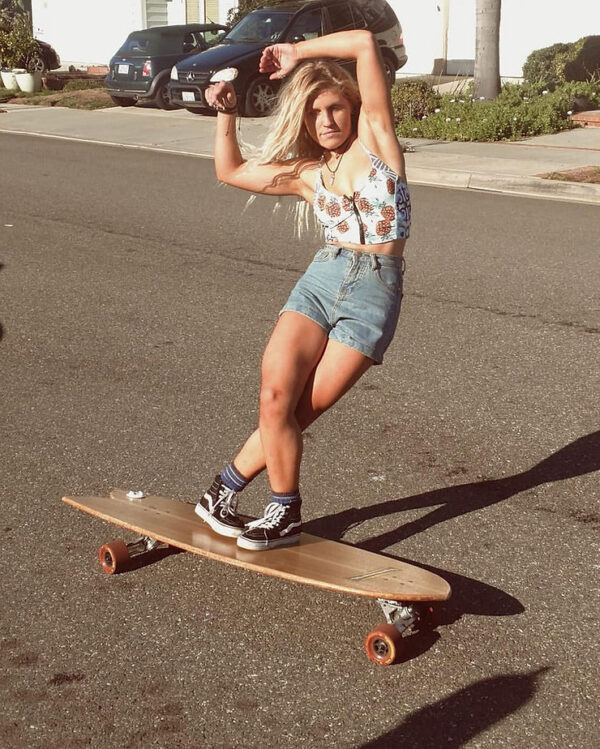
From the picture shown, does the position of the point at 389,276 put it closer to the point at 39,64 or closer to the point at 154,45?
the point at 154,45

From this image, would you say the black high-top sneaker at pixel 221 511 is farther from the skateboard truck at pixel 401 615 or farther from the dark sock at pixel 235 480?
the skateboard truck at pixel 401 615

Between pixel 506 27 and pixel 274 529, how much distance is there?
24950 mm

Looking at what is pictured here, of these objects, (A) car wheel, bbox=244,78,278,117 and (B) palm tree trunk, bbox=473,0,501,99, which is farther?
(A) car wheel, bbox=244,78,278,117

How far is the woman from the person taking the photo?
3.90m

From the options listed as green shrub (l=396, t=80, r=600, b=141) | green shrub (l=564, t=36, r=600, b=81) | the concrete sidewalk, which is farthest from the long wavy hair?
green shrub (l=564, t=36, r=600, b=81)

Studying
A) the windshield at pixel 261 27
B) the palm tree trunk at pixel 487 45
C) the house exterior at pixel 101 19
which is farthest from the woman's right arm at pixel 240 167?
the house exterior at pixel 101 19

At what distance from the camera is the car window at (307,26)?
21328 mm

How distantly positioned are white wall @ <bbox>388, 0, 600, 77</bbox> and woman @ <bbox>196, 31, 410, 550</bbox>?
76.9 feet

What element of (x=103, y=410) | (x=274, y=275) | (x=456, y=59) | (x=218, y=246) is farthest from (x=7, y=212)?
(x=456, y=59)

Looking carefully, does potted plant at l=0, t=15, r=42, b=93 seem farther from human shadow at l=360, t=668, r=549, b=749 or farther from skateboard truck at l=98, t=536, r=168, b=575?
human shadow at l=360, t=668, r=549, b=749

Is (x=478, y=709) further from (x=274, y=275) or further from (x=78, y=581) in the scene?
(x=274, y=275)

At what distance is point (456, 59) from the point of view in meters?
28.2

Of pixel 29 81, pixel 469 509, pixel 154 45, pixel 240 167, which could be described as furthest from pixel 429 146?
pixel 29 81

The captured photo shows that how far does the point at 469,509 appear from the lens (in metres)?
4.74
